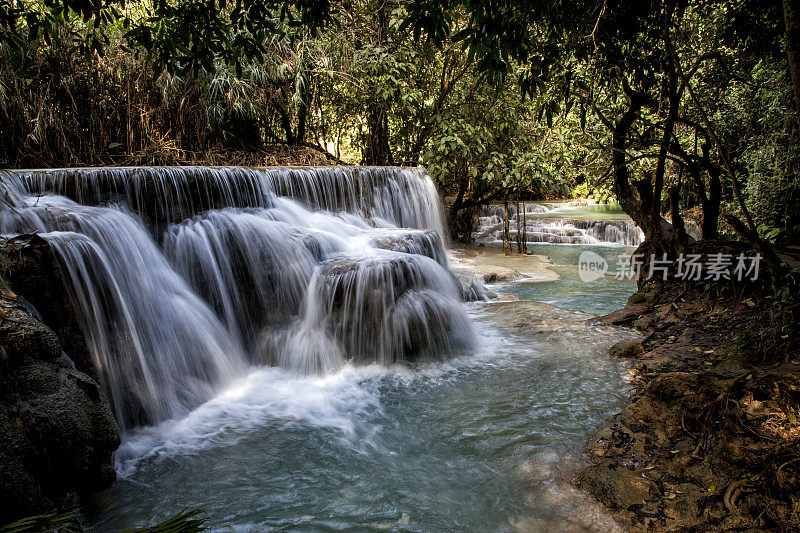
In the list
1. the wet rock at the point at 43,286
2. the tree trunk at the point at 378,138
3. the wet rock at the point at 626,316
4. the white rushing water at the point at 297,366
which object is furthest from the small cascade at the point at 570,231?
the wet rock at the point at 43,286

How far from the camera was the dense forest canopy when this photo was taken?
3266 mm

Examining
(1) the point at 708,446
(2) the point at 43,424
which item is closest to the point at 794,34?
(1) the point at 708,446

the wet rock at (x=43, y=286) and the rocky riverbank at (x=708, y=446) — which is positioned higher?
the wet rock at (x=43, y=286)

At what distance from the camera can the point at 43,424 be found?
278 centimetres

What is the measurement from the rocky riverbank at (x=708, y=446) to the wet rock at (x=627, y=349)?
0.47m

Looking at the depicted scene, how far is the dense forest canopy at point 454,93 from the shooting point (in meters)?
3.27

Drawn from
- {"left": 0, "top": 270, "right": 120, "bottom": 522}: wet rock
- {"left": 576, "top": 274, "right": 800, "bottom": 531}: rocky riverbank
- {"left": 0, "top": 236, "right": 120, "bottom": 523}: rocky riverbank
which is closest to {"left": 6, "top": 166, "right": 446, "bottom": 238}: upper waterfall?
{"left": 0, "top": 236, "right": 120, "bottom": 523}: rocky riverbank

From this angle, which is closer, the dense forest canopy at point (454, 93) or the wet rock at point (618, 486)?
the wet rock at point (618, 486)

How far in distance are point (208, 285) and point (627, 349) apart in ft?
16.1

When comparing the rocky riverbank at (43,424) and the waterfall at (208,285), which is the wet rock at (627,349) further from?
the rocky riverbank at (43,424)

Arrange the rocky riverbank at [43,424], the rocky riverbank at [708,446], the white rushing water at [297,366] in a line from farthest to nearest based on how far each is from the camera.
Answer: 1. the white rushing water at [297,366]
2. the rocky riverbank at [708,446]
3. the rocky riverbank at [43,424]

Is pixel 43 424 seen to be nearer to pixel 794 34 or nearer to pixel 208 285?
pixel 208 285

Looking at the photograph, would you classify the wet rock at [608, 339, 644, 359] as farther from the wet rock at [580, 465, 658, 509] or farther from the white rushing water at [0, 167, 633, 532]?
the wet rock at [580, 465, 658, 509]

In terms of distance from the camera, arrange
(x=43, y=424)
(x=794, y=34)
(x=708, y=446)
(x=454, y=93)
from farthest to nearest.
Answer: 1. (x=454, y=93)
2. (x=708, y=446)
3. (x=43, y=424)
4. (x=794, y=34)
